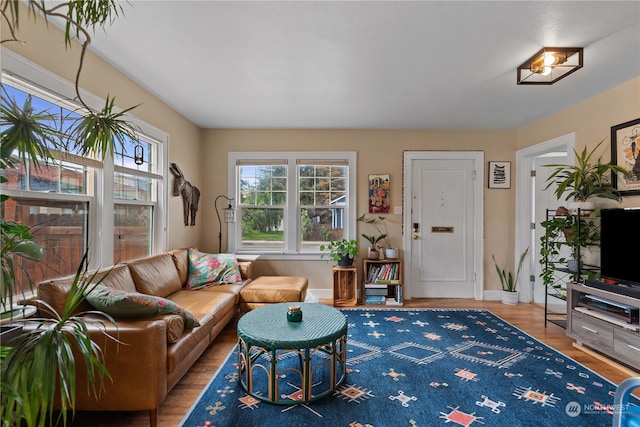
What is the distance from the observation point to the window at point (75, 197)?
1.83 m

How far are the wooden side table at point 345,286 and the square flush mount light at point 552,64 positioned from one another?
8.72 ft

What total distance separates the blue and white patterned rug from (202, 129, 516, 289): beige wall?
1.56 m

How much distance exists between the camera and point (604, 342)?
95.7 inches

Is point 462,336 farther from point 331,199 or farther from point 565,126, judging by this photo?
point 565,126

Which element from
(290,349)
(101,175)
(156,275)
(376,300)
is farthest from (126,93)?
(376,300)

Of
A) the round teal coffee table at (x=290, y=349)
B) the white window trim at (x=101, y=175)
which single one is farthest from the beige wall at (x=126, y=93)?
the round teal coffee table at (x=290, y=349)

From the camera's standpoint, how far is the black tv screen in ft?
7.84

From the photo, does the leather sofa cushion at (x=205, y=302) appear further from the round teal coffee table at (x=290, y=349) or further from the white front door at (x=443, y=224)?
the white front door at (x=443, y=224)

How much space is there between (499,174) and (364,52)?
3001 millimetres

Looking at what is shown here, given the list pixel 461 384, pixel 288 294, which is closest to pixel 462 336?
pixel 461 384

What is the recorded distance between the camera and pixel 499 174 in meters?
4.17

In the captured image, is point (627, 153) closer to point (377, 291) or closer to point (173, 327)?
point (377, 291)

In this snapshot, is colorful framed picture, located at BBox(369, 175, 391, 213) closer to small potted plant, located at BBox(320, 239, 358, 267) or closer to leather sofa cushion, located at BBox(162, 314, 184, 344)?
small potted plant, located at BBox(320, 239, 358, 267)

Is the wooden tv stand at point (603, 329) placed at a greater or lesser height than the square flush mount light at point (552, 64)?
lesser
